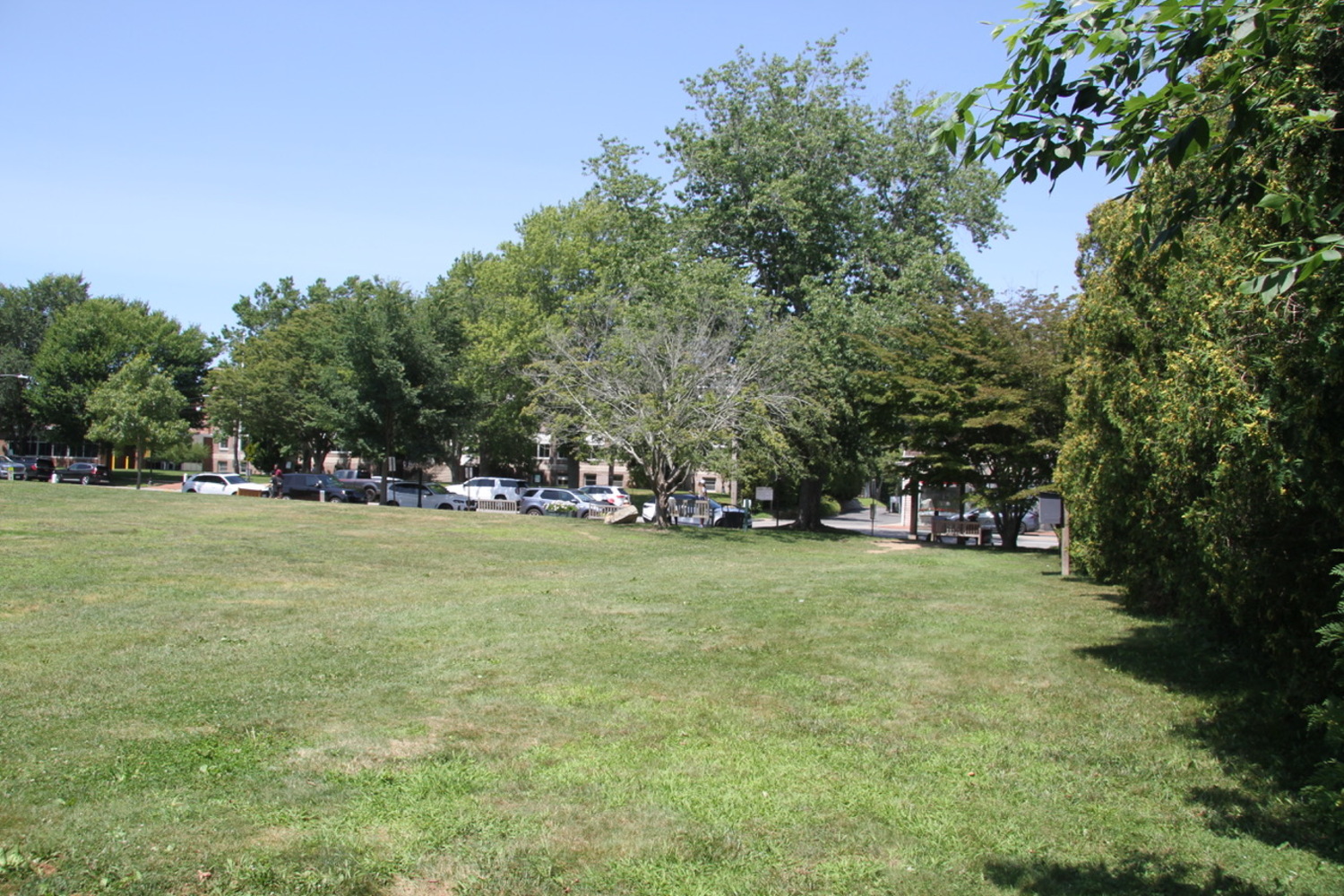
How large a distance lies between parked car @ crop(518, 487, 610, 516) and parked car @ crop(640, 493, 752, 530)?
2.55 metres

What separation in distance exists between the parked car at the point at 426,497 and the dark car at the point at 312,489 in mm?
1790

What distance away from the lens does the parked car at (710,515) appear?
4162 cm

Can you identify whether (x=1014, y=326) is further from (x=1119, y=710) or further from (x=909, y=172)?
(x=1119, y=710)

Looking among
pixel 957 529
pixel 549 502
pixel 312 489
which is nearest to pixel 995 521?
pixel 957 529

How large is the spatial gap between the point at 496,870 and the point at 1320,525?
17.5 feet

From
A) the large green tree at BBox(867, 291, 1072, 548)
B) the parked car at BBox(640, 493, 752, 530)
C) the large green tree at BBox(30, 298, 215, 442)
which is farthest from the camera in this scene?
the large green tree at BBox(30, 298, 215, 442)

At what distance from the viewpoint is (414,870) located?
15.2 feet

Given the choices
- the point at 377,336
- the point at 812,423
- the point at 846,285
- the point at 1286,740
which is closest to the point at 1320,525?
the point at 1286,740

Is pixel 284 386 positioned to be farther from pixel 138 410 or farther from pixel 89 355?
pixel 89 355

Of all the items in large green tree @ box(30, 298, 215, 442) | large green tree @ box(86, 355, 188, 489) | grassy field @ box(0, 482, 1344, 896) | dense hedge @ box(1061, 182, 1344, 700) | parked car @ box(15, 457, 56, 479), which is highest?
large green tree @ box(30, 298, 215, 442)

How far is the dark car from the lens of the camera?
1847 inches

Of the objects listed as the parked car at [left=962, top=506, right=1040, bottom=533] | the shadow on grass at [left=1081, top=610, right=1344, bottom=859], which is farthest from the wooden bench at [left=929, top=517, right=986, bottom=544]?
the shadow on grass at [left=1081, top=610, right=1344, bottom=859]

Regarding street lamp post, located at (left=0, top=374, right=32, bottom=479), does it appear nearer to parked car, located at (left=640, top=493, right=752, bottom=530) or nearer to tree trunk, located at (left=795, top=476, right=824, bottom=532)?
parked car, located at (left=640, top=493, right=752, bottom=530)

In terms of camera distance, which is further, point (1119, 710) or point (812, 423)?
point (812, 423)
